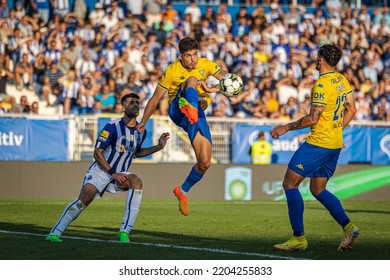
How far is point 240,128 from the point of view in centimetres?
2319

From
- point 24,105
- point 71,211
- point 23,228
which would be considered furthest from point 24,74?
point 71,211

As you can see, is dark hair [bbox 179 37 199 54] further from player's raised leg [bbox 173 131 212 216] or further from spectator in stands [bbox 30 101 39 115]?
spectator in stands [bbox 30 101 39 115]

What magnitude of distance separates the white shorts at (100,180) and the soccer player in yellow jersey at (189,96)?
3.91 ft

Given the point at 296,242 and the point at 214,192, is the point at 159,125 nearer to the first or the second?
the point at 214,192

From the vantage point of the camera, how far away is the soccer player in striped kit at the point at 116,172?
11.7 m

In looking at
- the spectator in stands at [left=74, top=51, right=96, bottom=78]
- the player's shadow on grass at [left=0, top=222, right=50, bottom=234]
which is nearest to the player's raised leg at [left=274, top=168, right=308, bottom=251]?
the player's shadow on grass at [left=0, top=222, right=50, bottom=234]

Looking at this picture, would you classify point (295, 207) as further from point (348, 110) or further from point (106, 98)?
point (106, 98)

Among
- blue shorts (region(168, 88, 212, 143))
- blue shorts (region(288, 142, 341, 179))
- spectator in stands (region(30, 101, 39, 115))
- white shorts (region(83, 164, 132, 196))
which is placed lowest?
white shorts (region(83, 164, 132, 196))

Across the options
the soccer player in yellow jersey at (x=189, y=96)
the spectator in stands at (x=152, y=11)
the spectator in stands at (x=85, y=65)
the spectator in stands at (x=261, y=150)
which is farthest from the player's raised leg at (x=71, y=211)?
the spectator in stands at (x=152, y=11)

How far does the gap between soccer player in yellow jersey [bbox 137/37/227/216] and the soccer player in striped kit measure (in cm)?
64

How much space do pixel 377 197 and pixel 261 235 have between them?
11.9 m

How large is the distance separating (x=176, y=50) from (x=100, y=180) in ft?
48.6

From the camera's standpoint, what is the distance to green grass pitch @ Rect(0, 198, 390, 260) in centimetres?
1042

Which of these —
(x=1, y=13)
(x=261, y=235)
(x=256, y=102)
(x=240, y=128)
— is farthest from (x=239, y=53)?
(x=261, y=235)
